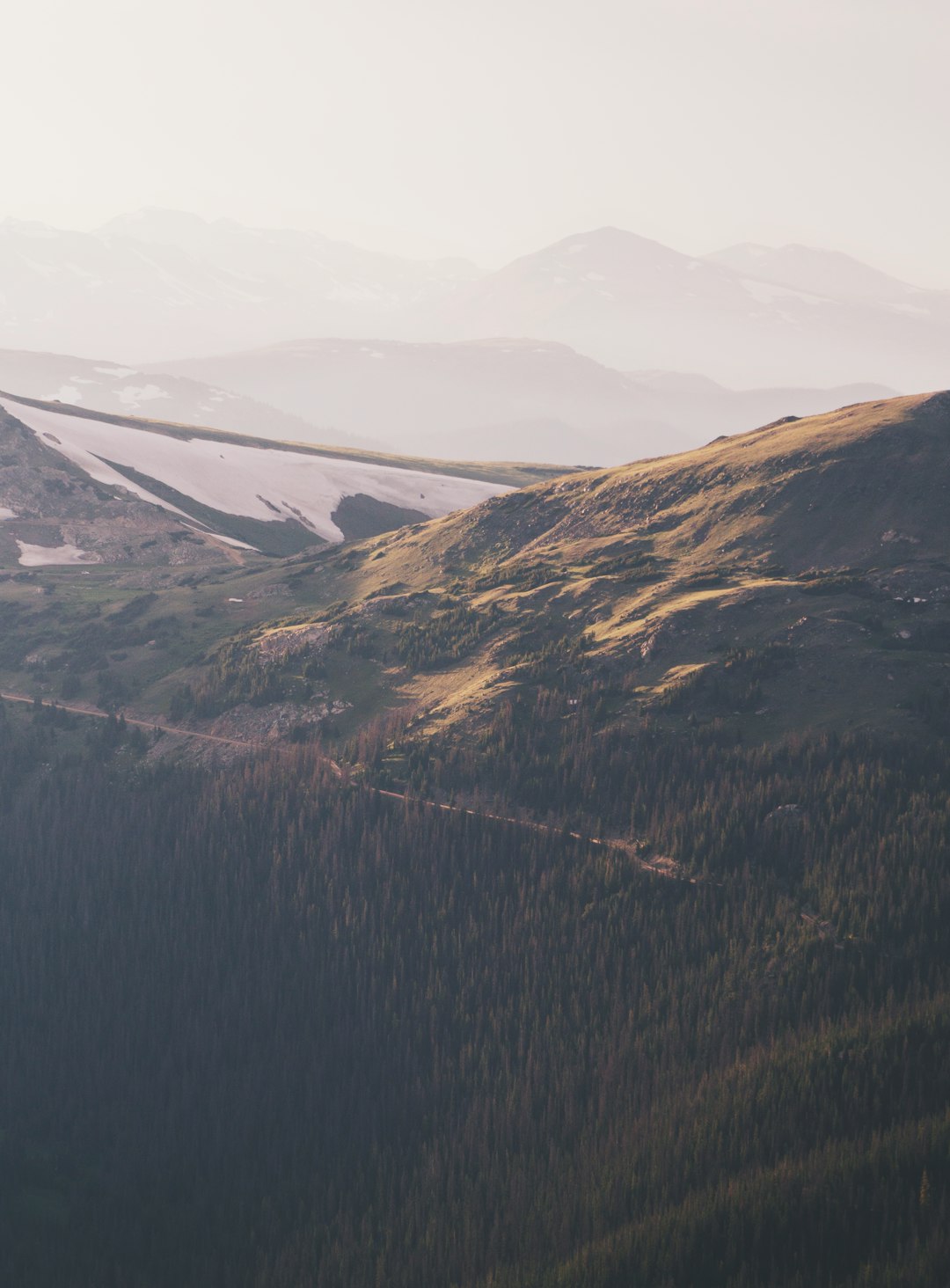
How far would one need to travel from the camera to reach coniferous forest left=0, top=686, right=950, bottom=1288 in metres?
85.7

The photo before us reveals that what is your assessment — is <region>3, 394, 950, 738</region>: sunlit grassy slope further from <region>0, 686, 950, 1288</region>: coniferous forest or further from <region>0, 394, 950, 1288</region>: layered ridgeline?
<region>0, 686, 950, 1288</region>: coniferous forest

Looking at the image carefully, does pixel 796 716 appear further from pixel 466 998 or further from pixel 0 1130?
pixel 0 1130

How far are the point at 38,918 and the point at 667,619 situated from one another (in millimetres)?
77373

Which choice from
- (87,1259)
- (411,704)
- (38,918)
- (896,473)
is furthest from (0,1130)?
(896,473)

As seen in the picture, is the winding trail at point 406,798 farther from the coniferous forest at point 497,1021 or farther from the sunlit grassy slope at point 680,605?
the sunlit grassy slope at point 680,605

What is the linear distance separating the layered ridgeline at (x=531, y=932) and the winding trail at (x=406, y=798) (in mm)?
613

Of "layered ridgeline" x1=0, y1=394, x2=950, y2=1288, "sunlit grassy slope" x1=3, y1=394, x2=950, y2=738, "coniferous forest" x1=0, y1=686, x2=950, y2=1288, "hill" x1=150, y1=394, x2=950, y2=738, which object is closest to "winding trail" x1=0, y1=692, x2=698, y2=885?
"layered ridgeline" x1=0, y1=394, x2=950, y2=1288

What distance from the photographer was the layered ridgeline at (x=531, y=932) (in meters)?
87.2

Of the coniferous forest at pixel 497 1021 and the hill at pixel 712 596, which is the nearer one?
the coniferous forest at pixel 497 1021

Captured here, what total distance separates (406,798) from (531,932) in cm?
2592

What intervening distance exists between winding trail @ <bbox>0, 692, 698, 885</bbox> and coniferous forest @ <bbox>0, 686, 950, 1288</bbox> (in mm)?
867

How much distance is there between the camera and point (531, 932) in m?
111

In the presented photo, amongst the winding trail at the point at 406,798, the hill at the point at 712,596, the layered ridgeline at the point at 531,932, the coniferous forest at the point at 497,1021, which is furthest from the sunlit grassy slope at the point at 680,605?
the coniferous forest at the point at 497,1021

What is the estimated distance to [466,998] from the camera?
109m
